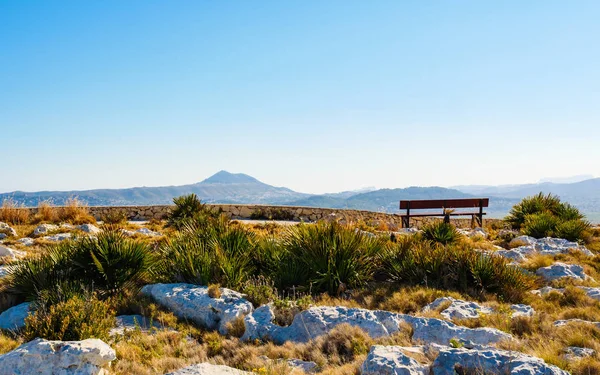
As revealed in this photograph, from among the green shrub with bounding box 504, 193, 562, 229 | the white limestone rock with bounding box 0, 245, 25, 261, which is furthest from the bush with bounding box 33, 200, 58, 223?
the green shrub with bounding box 504, 193, 562, 229

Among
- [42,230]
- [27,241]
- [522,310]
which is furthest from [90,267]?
[42,230]

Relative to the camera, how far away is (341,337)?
4914 millimetres

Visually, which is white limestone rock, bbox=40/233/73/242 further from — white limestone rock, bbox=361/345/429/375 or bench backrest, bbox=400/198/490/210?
bench backrest, bbox=400/198/490/210

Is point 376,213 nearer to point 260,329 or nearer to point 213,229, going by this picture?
point 213,229

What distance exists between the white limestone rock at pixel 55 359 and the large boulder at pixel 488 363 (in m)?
3.11

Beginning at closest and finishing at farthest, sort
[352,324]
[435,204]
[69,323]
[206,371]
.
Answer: [206,371]
[69,323]
[352,324]
[435,204]

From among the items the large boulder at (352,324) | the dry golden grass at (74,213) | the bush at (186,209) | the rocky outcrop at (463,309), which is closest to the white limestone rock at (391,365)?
the large boulder at (352,324)

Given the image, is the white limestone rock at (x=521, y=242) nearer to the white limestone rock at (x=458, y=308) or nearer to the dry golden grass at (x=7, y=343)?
the white limestone rock at (x=458, y=308)

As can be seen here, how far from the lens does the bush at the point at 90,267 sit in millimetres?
6859

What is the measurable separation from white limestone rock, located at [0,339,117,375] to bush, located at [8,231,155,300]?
8.24 feet

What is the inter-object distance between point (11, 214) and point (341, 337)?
16797mm

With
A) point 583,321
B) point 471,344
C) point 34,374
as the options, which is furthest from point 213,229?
point 583,321

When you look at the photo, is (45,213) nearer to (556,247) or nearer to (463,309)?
(463,309)

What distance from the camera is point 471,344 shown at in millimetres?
4566
